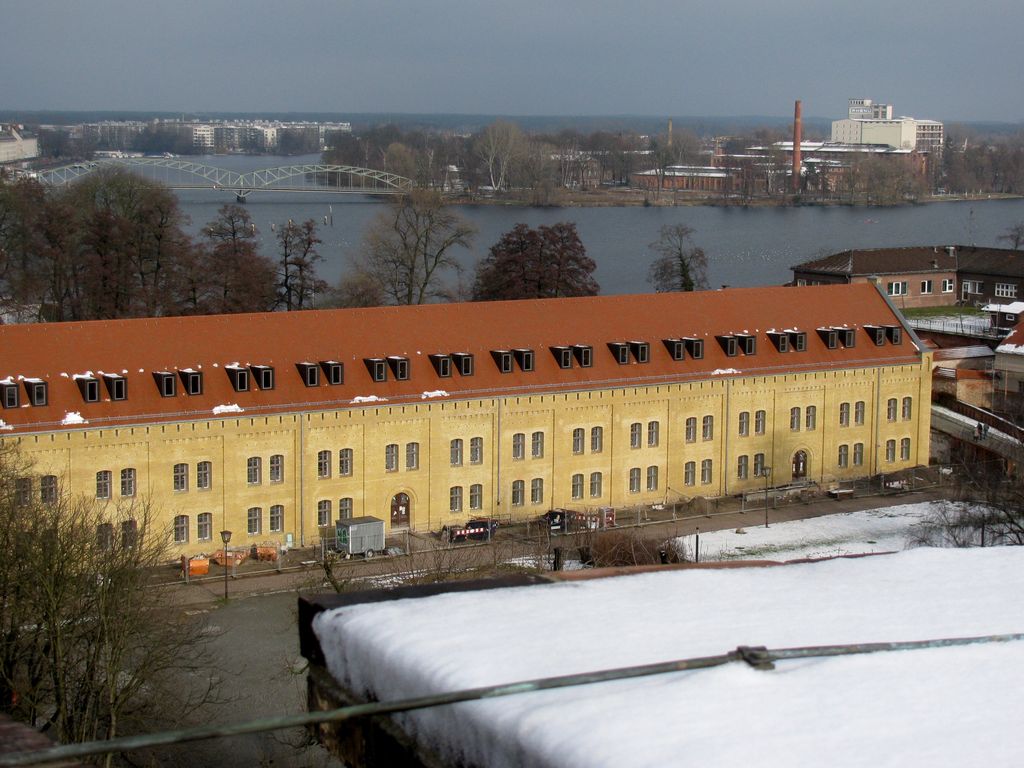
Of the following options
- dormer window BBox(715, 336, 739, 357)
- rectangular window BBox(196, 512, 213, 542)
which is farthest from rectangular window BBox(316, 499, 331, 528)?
dormer window BBox(715, 336, 739, 357)

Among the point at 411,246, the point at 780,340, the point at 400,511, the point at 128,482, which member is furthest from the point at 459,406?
the point at 411,246

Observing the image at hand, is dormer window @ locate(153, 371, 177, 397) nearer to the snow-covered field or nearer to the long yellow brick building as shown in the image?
the long yellow brick building

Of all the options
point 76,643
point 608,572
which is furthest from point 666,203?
point 608,572

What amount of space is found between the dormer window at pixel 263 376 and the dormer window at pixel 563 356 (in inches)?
323

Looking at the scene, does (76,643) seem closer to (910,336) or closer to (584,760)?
(584,760)

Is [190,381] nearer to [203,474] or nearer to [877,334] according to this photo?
[203,474]

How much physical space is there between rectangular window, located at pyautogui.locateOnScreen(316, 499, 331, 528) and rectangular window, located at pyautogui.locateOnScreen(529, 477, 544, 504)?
19.2ft

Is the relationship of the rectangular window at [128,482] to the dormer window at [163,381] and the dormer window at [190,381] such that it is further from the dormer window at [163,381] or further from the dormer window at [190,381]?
the dormer window at [190,381]

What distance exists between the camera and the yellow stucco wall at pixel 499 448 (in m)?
35.4

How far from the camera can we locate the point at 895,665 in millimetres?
5848

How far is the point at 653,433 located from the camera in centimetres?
4197

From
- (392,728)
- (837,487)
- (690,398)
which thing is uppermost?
(392,728)

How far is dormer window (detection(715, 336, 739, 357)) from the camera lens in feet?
140

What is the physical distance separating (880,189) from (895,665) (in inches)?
6678
